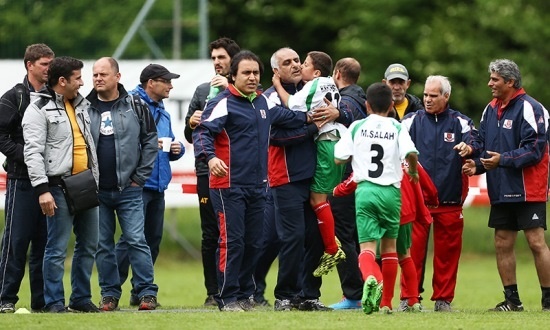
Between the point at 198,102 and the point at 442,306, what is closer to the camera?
the point at 442,306

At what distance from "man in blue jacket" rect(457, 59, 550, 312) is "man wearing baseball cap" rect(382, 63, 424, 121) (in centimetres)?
106

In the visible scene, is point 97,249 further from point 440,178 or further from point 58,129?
point 440,178

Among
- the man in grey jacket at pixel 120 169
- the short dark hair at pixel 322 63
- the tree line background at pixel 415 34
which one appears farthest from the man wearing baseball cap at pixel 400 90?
the tree line background at pixel 415 34

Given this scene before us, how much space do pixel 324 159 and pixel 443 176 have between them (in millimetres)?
1283

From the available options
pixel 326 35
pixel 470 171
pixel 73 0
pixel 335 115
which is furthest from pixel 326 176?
pixel 326 35

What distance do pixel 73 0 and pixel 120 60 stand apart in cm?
184

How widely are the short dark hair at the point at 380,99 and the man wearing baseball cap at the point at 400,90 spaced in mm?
1643

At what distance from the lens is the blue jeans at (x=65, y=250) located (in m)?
11.8

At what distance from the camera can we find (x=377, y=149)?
11531mm

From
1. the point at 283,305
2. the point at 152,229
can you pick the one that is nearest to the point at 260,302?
the point at 152,229

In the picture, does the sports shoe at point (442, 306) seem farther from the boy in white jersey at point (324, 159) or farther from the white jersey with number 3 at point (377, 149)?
the white jersey with number 3 at point (377, 149)

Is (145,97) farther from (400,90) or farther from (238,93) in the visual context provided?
(400,90)

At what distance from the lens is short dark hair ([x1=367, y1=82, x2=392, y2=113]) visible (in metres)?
11.6

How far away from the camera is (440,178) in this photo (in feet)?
41.9
